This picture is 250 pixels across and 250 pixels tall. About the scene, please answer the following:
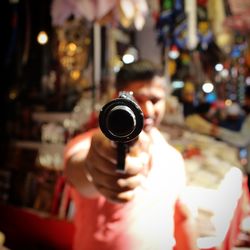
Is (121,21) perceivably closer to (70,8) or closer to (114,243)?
(70,8)

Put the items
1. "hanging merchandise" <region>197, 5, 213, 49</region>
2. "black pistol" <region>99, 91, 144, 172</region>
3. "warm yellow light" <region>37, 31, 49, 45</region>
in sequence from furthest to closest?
1. "warm yellow light" <region>37, 31, 49, 45</region>
2. "hanging merchandise" <region>197, 5, 213, 49</region>
3. "black pistol" <region>99, 91, 144, 172</region>

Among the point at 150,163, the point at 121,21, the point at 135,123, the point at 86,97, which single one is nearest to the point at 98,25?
the point at 121,21

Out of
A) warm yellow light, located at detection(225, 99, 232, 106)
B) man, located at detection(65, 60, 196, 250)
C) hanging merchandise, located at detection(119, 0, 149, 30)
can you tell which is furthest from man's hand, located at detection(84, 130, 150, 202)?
hanging merchandise, located at detection(119, 0, 149, 30)

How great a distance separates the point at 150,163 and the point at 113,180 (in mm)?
201

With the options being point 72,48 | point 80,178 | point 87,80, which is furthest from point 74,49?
point 80,178

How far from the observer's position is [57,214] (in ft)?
4.61

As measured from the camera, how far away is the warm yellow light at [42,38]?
57.6 inches

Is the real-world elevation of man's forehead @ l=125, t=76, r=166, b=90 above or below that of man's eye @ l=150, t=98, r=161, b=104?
above

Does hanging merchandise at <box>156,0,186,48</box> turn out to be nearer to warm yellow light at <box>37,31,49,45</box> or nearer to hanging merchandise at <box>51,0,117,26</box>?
hanging merchandise at <box>51,0,117,26</box>

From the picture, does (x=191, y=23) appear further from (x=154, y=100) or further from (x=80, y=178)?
(x=80, y=178)

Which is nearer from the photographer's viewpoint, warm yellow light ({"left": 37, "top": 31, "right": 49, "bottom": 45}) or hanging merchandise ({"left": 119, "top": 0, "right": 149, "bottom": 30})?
hanging merchandise ({"left": 119, "top": 0, "right": 149, "bottom": 30})

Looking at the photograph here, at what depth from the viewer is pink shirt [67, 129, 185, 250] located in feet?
3.67

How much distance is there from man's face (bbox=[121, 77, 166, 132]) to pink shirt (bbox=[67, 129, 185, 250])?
4 cm

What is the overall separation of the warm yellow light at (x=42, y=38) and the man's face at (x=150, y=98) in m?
0.49
